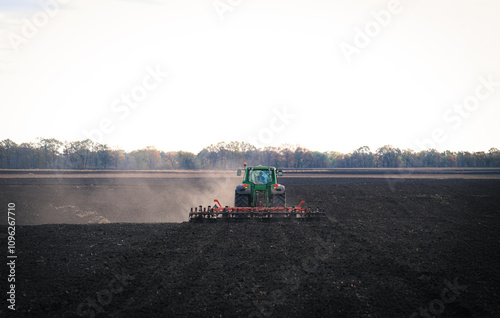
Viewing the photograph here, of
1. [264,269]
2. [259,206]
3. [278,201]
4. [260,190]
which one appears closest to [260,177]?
[260,190]

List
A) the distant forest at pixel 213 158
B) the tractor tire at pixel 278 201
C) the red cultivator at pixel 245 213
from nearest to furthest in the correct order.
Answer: the red cultivator at pixel 245 213 → the tractor tire at pixel 278 201 → the distant forest at pixel 213 158

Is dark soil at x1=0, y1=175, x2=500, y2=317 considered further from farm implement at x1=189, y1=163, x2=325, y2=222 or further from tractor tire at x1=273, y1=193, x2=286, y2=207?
tractor tire at x1=273, y1=193, x2=286, y2=207

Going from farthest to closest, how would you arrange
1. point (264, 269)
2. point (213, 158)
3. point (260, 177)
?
point (213, 158) → point (260, 177) → point (264, 269)

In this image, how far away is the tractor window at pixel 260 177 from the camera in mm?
15992

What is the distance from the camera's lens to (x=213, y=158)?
88.9 m

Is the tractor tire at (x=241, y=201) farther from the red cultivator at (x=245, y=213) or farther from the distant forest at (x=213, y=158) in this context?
the distant forest at (x=213, y=158)

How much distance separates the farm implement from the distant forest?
65.8 m

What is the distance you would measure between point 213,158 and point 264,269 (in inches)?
3220

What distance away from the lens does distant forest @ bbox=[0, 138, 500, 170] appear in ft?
264

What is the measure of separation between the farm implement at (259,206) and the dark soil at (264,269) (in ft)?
2.07

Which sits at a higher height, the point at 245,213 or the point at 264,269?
the point at 245,213

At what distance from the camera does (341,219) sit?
16.1 m

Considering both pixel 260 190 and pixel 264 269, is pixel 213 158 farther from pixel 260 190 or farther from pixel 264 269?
pixel 264 269

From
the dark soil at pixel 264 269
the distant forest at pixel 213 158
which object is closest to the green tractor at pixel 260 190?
the dark soil at pixel 264 269
